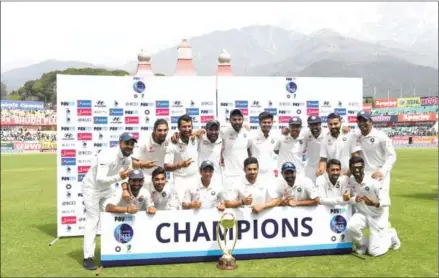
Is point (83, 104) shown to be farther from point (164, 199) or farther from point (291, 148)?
point (291, 148)

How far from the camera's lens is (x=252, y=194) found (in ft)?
21.6

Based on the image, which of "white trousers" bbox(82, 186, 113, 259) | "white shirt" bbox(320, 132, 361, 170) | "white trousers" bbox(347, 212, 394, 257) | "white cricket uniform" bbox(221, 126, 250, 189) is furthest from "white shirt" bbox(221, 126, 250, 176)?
"white trousers" bbox(82, 186, 113, 259)

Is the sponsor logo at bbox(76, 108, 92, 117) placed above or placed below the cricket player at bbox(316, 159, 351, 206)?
above

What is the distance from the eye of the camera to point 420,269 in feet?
19.6

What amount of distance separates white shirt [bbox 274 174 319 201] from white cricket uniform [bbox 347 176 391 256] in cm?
67

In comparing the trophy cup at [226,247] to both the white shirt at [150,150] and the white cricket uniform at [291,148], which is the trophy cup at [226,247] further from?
the white cricket uniform at [291,148]

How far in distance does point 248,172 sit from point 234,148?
4.04ft

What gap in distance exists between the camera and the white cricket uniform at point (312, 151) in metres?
7.85

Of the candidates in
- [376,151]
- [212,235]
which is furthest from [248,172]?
[376,151]

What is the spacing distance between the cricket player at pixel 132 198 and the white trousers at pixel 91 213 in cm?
18

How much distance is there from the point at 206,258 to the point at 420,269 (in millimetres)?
3032

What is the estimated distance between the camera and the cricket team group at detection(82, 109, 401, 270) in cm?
630

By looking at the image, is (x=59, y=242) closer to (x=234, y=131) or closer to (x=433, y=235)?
(x=234, y=131)

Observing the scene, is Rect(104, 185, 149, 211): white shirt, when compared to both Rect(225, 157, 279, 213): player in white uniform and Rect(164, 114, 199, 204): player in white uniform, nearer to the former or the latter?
Rect(164, 114, 199, 204): player in white uniform
